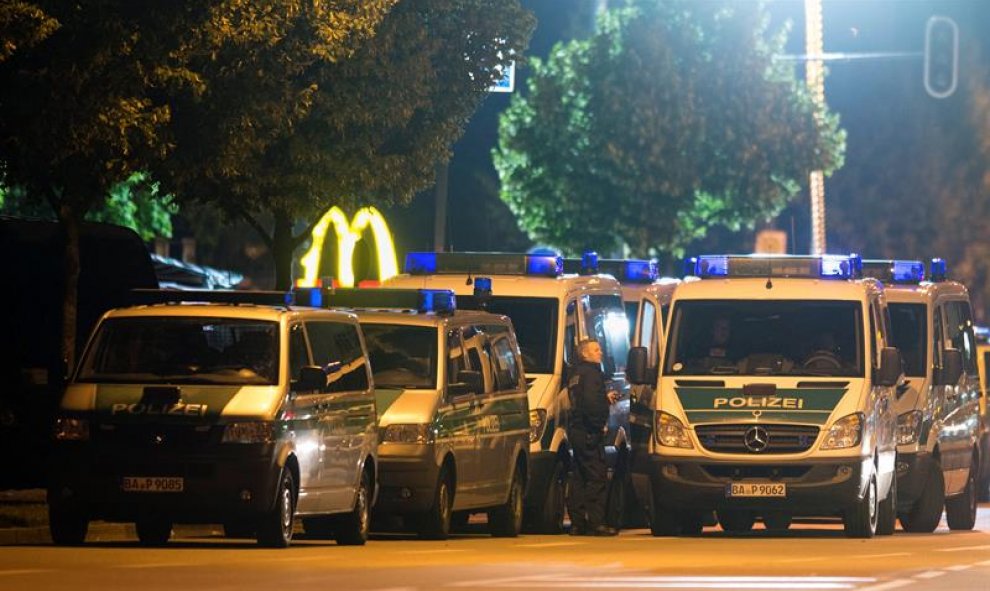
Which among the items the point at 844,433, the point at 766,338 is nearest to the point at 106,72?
the point at 766,338

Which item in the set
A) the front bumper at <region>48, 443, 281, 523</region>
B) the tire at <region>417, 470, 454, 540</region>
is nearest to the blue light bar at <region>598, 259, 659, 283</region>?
the tire at <region>417, 470, 454, 540</region>

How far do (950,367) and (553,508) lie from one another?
4.05 metres

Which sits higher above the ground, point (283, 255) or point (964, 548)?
point (283, 255)

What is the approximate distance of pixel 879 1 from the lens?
88.8 m

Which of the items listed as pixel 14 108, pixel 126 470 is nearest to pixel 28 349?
pixel 14 108

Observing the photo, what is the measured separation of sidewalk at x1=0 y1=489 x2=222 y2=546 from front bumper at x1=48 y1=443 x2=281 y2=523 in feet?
4.85

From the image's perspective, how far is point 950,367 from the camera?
25359mm

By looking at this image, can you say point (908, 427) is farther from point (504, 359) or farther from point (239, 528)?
point (239, 528)

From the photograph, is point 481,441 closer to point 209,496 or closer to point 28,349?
point 209,496

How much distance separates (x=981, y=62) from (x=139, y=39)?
6357 cm

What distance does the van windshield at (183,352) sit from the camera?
64.8 feet

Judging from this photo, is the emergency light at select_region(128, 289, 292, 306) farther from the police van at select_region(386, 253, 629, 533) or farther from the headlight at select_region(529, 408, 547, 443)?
the headlight at select_region(529, 408, 547, 443)

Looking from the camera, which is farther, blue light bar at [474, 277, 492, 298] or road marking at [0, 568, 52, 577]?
blue light bar at [474, 277, 492, 298]

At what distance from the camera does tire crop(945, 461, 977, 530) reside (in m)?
27.2
